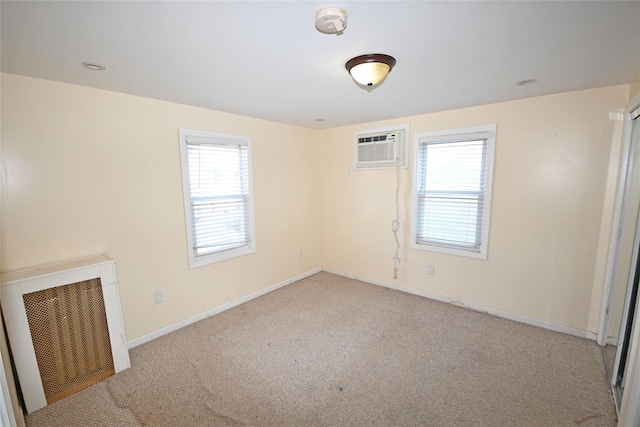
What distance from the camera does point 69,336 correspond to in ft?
6.45

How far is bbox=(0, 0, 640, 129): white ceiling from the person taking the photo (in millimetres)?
1239

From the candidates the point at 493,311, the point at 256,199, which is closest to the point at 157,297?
the point at 256,199

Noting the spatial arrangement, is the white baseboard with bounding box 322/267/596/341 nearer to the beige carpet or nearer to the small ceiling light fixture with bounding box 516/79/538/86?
the beige carpet

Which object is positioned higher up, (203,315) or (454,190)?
(454,190)

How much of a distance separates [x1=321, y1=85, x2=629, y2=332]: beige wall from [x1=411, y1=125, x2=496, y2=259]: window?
0.29ft

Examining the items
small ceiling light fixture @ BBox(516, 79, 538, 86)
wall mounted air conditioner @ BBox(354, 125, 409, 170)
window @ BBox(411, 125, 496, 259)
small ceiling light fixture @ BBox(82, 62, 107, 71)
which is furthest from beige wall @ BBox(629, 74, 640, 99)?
small ceiling light fixture @ BBox(82, 62, 107, 71)

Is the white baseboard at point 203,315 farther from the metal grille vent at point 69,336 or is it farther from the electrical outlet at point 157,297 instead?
the metal grille vent at point 69,336

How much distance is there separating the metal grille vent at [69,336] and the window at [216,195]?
0.94 metres

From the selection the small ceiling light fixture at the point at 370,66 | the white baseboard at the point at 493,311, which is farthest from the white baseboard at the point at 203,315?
the small ceiling light fixture at the point at 370,66

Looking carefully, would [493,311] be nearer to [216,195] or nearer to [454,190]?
[454,190]

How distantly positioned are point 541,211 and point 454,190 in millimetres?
833

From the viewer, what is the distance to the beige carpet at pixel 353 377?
1797 mm

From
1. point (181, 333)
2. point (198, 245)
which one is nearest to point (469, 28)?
point (198, 245)

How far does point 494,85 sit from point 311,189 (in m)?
2.67
